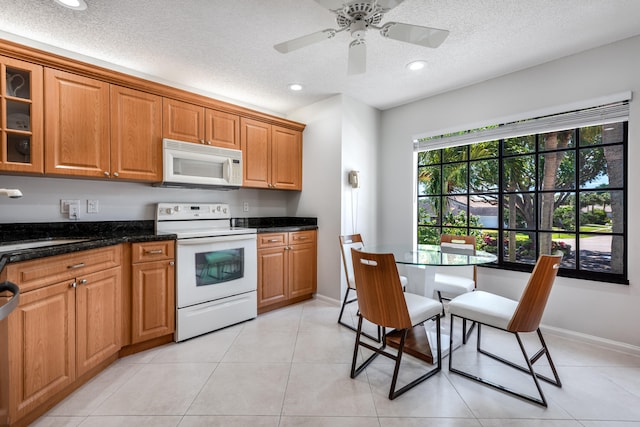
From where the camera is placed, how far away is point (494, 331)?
2.57 metres

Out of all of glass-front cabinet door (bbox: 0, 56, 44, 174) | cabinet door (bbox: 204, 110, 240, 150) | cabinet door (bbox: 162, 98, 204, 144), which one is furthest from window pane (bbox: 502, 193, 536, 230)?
glass-front cabinet door (bbox: 0, 56, 44, 174)

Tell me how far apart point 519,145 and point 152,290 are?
3.65 metres

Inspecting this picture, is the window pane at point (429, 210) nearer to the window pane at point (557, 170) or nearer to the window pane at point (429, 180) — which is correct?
the window pane at point (429, 180)

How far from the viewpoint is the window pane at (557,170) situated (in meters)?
2.55

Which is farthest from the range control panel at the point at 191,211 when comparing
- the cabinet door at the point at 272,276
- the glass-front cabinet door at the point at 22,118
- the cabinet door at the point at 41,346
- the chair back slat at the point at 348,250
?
the chair back slat at the point at 348,250

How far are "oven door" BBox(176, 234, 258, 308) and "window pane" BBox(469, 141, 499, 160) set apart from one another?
2572 millimetres

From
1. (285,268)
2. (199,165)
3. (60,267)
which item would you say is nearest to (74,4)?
(199,165)

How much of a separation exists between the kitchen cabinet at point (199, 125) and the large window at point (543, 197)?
2399 mm

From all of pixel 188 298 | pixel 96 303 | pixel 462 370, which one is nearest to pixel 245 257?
pixel 188 298

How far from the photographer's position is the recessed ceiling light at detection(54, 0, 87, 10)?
1754 millimetres

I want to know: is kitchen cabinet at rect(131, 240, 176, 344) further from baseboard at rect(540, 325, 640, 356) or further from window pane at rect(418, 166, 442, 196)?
baseboard at rect(540, 325, 640, 356)

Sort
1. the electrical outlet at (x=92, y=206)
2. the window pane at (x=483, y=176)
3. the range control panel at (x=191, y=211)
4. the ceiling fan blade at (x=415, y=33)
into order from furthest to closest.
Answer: the window pane at (x=483, y=176) → the range control panel at (x=191, y=211) → the electrical outlet at (x=92, y=206) → the ceiling fan blade at (x=415, y=33)

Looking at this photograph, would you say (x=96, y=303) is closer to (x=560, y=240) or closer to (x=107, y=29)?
(x=107, y=29)

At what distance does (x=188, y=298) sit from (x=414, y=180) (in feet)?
9.14
